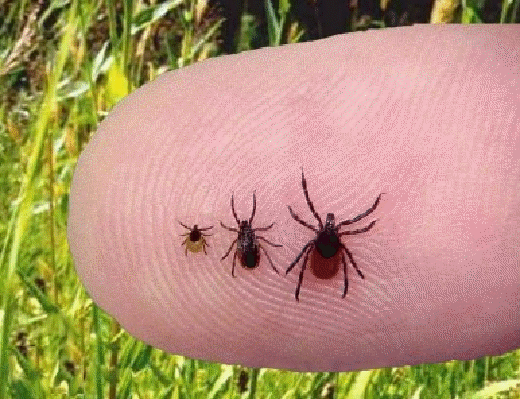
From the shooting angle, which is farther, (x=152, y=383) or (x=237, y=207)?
(x=152, y=383)

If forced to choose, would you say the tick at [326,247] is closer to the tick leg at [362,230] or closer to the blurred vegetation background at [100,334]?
the tick leg at [362,230]

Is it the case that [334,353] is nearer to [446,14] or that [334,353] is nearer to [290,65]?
[290,65]

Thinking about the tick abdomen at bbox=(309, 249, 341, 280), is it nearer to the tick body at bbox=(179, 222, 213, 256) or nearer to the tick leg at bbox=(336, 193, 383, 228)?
the tick leg at bbox=(336, 193, 383, 228)

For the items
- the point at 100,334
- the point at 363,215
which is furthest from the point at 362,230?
the point at 100,334

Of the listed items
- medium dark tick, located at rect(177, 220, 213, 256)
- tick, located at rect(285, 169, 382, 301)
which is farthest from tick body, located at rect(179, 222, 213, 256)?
tick, located at rect(285, 169, 382, 301)

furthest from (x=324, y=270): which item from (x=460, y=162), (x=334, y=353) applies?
(x=460, y=162)

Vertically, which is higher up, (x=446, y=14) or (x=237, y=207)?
(x=446, y=14)

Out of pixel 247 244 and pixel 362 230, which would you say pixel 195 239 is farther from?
pixel 362 230
